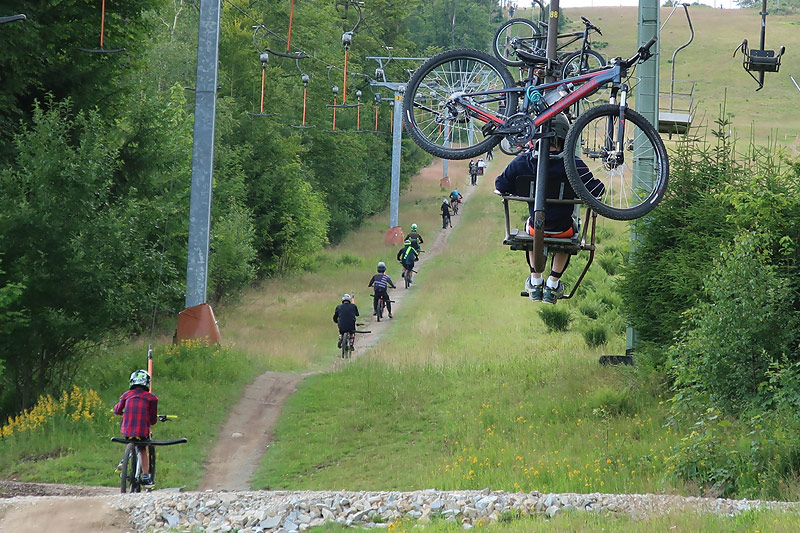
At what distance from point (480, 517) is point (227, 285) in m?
22.6

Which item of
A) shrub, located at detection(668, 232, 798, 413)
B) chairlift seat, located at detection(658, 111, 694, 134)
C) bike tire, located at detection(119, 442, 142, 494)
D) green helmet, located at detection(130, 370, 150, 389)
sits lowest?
bike tire, located at detection(119, 442, 142, 494)

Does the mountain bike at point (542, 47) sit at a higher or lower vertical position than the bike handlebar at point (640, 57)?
higher

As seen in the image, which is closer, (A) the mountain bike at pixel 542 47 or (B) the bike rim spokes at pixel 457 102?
(B) the bike rim spokes at pixel 457 102

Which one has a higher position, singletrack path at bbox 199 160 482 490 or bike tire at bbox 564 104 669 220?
bike tire at bbox 564 104 669 220

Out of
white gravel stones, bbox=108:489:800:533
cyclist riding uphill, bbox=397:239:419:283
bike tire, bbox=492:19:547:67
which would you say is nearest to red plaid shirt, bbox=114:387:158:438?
white gravel stones, bbox=108:489:800:533

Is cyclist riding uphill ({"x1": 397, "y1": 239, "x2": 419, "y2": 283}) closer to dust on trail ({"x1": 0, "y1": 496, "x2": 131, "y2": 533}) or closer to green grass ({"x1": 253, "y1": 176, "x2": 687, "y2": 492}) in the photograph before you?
green grass ({"x1": 253, "y1": 176, "x2": 687, "y2": 492})

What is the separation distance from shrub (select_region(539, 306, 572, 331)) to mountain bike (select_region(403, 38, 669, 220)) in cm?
1898

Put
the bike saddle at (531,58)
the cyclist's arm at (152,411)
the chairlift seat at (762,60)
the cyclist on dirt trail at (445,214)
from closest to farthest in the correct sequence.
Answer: the bike saddle at (531,58) < the cyclist's arm at (152,411) < the chairlift seat at (762,60) < the cyclist on dirt trail at (445,214)

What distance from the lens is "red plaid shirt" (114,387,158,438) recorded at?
13367 millimetres

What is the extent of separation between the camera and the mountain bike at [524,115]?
9.61 meters

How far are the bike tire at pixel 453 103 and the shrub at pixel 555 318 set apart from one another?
19140mm

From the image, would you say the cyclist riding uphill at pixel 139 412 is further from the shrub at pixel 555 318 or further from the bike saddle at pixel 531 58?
the shrub at pixel 555 318

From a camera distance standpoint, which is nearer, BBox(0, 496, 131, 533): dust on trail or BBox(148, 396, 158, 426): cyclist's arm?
BBox(0, 496, 131, 533): dust on trail

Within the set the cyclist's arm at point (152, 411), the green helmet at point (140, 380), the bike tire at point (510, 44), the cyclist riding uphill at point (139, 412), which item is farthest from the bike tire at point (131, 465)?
the bike tire at point (510, 44)
